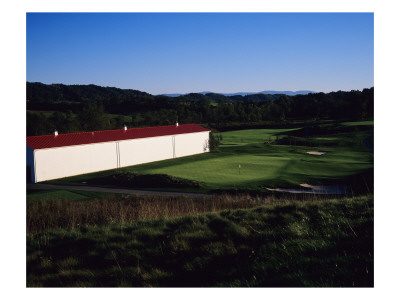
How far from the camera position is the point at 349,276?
4477mm

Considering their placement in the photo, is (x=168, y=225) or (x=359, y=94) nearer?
(x=168, y=225)

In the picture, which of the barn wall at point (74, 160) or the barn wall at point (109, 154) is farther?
the barn wall at point (109, 154)

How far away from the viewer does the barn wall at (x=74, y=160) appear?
1136 inches

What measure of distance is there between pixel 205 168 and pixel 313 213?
2345cm

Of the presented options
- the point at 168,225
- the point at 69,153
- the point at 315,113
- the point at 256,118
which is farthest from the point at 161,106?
the point at 168,225

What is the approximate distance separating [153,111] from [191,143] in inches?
2110

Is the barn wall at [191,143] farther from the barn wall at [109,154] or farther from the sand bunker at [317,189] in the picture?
the sand bunker at [317,189]

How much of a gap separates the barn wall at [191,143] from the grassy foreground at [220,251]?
35.1m

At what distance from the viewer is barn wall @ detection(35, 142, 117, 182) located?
28.9 metres

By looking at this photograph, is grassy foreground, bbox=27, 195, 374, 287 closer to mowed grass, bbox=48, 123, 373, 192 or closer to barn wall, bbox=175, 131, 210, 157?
mowed grass, bbox=48, 123, 373, 192

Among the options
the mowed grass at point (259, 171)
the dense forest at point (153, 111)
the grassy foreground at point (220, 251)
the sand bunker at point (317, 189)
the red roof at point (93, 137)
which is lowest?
the sand bunker at point (317, 189)

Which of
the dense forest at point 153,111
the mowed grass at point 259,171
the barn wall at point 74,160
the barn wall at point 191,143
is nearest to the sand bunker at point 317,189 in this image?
the mowed grass at point 259,171
